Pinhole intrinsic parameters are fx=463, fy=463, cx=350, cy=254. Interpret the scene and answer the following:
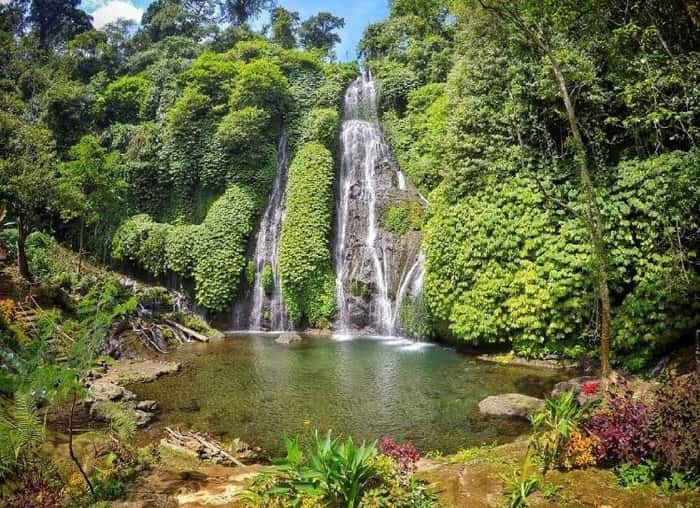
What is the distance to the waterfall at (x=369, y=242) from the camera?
775 inches

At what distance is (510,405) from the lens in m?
9.87

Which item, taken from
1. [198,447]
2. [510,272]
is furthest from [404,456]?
[510,272]

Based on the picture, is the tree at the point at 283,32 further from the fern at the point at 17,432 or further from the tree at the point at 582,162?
the fern at the point at 17,432

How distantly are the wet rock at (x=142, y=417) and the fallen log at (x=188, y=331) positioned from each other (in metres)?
8.95

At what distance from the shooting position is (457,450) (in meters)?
8.23

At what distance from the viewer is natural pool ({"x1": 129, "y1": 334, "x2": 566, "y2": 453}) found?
928 cm

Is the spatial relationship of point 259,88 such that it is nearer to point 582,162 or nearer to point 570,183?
point 570,183

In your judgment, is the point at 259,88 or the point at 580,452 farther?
the point at 259,88

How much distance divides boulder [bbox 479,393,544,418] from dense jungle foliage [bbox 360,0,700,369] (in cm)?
223

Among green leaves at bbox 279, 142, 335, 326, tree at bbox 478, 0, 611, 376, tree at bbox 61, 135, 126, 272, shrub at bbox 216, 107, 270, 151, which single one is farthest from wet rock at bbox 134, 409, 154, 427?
shrub at bbox 216, 107, 270, 151

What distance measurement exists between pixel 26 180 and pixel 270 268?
1048 centimetres

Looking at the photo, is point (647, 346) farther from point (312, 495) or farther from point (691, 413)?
point (312, 495)

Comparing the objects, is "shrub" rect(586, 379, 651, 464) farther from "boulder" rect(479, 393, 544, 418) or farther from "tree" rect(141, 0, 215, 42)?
"tree" rect(141, 0, 215, 42)

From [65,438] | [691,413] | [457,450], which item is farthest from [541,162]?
[65,438]
